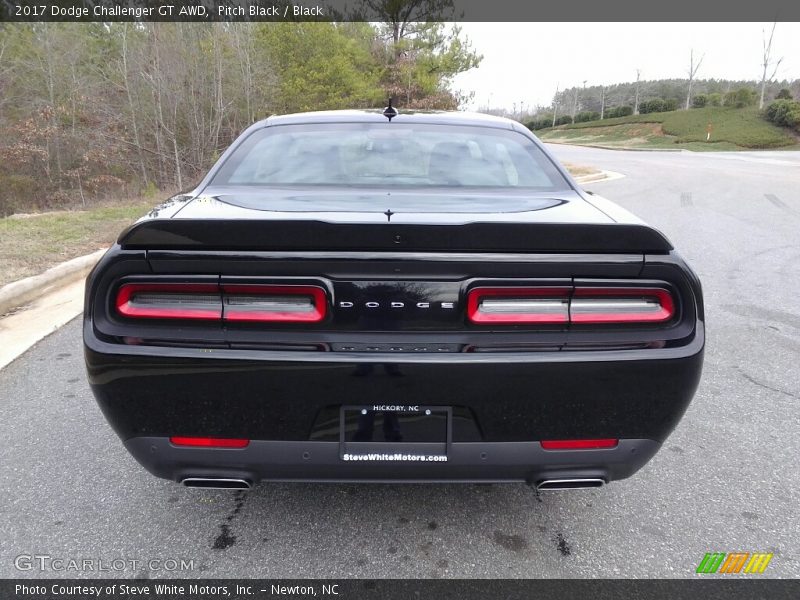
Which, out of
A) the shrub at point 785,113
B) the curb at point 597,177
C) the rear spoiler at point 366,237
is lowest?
the curb at point 597,177

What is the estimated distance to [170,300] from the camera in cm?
172

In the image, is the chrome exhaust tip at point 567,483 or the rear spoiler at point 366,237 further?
the chrome exhaust tip at point 567,483

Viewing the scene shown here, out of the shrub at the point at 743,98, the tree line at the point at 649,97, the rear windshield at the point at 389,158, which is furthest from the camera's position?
the tree line at the point at 649,97

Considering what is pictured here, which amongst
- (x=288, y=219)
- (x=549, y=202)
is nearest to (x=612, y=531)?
(x=549, y=202)

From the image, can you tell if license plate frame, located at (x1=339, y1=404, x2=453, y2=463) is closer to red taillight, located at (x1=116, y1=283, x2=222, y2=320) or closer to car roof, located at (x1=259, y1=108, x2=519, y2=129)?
red taillight, located at (x1=116, y1=283, x2=222, y2=320)

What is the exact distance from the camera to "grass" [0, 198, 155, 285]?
18.5ft


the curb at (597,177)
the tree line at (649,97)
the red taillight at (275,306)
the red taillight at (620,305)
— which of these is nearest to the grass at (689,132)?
the tree line at (649,97)

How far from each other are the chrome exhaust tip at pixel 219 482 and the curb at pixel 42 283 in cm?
383

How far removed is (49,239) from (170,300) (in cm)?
638

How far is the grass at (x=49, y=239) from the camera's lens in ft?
18.5

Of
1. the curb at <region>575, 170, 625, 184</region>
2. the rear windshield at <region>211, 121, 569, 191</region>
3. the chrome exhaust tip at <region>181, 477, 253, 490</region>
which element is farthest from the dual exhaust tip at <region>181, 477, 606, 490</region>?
the curb at <region>575, 170, 625, 184</region>

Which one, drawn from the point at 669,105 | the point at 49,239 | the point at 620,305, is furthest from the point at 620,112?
the point at 620,305

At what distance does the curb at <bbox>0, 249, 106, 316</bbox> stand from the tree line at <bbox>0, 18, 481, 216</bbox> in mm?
11959

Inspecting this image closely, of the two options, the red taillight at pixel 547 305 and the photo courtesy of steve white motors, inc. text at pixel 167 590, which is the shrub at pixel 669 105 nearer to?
the red taillight at pixel 547 305
